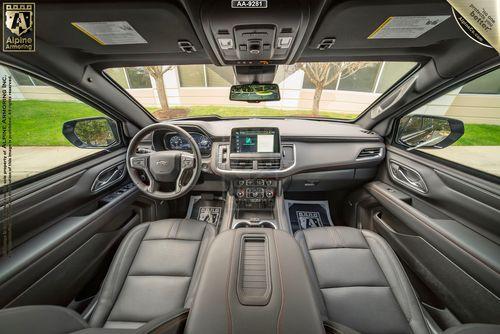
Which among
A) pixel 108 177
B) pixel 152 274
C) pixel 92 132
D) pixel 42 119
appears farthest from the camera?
pixel 92 132

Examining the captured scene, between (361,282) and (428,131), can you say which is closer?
(361,282)

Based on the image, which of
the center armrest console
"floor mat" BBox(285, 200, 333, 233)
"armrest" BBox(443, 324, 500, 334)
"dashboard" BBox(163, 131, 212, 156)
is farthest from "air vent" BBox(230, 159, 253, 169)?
"armrest" BBox(443, 324, 500, 334)

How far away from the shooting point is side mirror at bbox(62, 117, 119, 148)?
83.0 inches

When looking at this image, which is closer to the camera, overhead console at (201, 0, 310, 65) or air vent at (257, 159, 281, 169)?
overhead console at (201, 0, 310, 65)

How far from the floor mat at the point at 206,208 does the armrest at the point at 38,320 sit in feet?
6.59

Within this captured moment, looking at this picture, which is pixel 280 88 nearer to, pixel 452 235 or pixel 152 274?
pixel 452 235

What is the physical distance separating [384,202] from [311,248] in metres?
1.10

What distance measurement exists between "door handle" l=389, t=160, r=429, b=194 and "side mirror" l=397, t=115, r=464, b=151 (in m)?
0.23

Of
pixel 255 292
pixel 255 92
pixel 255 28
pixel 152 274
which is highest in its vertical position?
pixel 255 28

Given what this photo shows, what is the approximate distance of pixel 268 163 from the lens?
2.30 meters

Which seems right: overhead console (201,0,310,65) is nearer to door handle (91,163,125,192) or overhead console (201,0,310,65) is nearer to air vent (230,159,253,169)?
air vent (230,159,253,169)

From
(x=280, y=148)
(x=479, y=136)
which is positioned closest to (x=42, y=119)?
(x=280, y=148)

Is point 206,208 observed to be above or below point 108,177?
below

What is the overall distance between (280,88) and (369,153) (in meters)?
1.33
